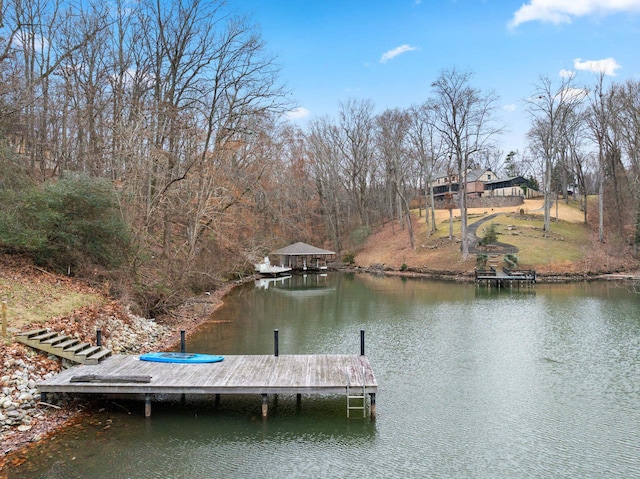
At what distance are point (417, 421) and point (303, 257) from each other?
Result: 1514 inches

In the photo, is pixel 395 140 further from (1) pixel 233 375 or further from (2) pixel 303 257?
(1) pixel 233 375

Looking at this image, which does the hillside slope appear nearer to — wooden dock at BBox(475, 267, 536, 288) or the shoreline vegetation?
the shoreline vegetation

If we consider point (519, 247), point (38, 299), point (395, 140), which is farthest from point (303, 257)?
point (38, 299)

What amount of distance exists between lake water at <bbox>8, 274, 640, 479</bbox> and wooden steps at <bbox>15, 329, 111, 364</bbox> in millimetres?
1433

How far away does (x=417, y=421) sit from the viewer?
912cm

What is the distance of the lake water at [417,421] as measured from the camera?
7465 millimetres

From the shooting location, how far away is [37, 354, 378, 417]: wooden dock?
912 centimetres

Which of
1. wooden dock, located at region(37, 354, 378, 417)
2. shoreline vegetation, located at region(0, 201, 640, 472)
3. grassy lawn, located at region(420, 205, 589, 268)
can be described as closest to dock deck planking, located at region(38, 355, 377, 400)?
wooden dock, located at region(37, 354, 378, 417)

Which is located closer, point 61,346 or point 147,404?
point 147,404

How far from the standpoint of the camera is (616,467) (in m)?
7.40

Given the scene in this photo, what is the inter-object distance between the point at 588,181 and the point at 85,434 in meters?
73.5

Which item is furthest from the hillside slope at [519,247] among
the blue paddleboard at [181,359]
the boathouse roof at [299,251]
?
the blue paddleboard at [181,359]

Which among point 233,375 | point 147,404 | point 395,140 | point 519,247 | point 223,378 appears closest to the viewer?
point 147,404

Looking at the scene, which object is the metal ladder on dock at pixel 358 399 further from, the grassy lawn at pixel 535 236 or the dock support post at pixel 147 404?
the grassy lawn at pixel 535 236
